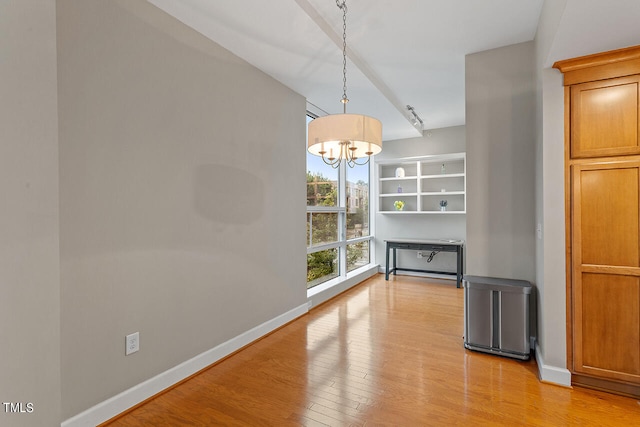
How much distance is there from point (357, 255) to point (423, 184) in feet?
5.97

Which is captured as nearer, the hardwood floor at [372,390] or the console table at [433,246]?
the hardwood floor at [372,390]

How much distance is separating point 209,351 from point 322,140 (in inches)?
78.2

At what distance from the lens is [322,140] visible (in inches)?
76.5

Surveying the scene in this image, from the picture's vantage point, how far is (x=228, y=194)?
285 cm

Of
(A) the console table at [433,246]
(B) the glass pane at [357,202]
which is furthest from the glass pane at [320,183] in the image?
(A) the console table at [433,246]

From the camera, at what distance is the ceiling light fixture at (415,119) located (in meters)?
4.67

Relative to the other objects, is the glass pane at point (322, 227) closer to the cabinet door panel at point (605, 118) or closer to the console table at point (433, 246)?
the console table at point (433, 246)

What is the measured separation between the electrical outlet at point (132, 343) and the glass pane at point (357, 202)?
3.78 metres

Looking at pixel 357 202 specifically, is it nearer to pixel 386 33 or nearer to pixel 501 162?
pixel 501 162

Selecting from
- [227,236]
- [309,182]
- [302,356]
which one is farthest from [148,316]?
[309,182]

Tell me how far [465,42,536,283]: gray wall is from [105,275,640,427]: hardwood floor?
2.91 feet

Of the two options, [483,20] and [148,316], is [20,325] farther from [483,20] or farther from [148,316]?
[483,20]

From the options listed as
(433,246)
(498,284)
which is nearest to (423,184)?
(433,246)

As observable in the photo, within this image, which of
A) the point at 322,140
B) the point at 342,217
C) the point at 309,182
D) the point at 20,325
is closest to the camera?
the point at 20,325
